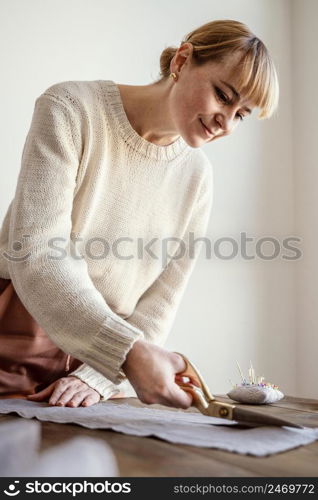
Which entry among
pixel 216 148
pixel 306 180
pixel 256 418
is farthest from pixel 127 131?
pixel 306 180

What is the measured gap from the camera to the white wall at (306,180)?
269 centimetres

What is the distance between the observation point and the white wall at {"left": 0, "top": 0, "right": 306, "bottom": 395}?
1.94 meters

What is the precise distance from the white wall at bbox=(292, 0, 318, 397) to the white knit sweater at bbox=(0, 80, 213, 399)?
126 cm

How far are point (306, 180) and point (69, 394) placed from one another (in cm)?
191

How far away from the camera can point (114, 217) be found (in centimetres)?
136

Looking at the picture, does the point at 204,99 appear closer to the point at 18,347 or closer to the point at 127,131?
the point at 127,131

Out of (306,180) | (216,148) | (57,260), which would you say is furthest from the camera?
(306,180)

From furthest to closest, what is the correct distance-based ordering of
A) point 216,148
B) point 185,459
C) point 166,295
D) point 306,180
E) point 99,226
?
point 306,180 → point 216,148 → point 166,295 → point 99,226 → point 185,459

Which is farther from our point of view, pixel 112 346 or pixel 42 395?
pixel 42 395

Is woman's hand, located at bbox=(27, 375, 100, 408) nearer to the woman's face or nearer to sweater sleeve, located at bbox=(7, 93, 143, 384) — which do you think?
sweater sleeve, located at bbox=(7, 93, 143, 384)

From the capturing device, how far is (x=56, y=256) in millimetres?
1022

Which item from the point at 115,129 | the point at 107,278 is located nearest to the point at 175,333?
the point at 107,278

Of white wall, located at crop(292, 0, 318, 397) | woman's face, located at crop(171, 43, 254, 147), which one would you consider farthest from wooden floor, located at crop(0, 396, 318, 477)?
white wall, located at crop(292, 0, 318, 397)
